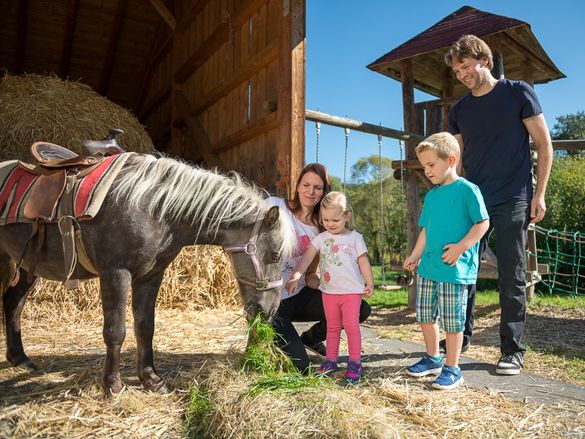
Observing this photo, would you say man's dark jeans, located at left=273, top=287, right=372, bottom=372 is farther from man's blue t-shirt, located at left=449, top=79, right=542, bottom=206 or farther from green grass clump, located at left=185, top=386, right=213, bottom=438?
man's blue t-shirt, located at left=449, top=79, right=542, bottom=206

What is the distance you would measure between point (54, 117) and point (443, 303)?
4.95 metres

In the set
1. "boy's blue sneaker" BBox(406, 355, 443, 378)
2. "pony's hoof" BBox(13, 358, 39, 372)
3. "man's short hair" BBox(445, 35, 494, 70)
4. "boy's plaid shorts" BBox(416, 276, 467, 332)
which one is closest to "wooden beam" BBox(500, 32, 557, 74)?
"man's short hair" BBox(445, 35, 494, 70)

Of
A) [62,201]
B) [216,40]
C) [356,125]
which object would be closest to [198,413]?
[62,201]

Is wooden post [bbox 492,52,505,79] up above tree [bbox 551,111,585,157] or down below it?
below

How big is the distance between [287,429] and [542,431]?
105 centimetres

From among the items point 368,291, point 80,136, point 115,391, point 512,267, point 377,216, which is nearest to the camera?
point 115,391

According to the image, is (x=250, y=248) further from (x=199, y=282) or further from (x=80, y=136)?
(x=80, y=136)

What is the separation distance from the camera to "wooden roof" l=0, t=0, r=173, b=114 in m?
7.57

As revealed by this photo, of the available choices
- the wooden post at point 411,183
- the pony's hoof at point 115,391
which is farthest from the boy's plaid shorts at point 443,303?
the wooden post at point 411,183

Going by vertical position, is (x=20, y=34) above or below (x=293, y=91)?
above

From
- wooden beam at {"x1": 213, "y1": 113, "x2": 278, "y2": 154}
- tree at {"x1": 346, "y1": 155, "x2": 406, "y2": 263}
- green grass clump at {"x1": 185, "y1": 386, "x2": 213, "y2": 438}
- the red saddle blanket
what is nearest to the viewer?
green grass clump at {"x1": 185, "y1": 386, "x2": 213, "y2": 438}

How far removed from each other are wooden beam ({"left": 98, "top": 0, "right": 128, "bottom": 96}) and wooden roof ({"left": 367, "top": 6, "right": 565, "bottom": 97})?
13.6 feet

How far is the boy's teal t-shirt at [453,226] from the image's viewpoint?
7.69 ft

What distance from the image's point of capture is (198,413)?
6.47ft
